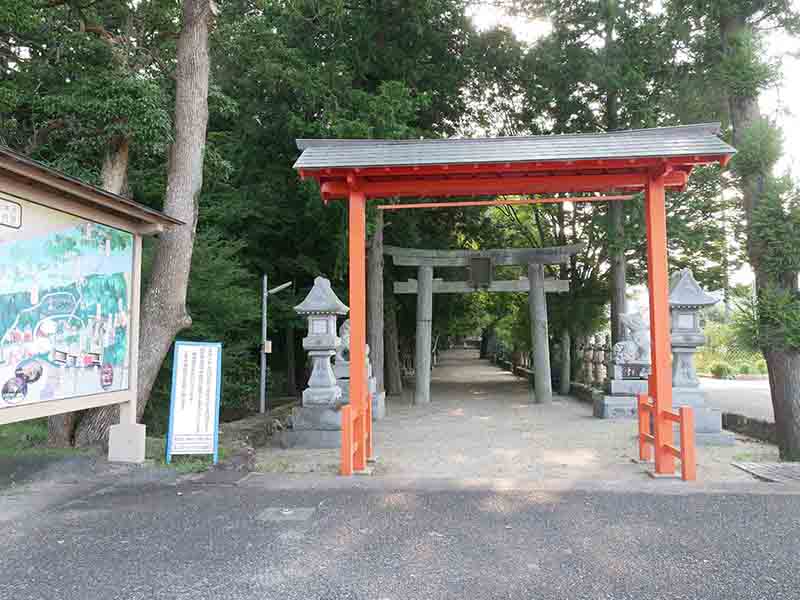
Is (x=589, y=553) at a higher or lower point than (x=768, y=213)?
lower

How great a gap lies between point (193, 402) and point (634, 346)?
8.57 m

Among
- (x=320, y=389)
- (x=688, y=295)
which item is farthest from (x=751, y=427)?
(x=320, y=389)

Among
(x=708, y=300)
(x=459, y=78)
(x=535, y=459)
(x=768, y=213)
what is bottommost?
(x=535, y=459)

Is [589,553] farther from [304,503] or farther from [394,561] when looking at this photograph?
[304,503]

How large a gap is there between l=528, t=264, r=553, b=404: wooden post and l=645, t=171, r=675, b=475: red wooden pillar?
8.83 metres

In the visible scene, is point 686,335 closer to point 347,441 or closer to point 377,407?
point 377,407

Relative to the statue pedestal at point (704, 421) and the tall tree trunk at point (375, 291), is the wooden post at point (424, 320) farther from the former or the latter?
the statue pedestal at point (704, 421)

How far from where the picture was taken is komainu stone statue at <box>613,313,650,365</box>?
36.9 feet

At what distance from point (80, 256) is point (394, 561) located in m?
4.22

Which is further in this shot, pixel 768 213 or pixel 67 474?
pixel 768 213

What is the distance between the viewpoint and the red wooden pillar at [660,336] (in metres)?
5.64

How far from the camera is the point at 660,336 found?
5.80 m

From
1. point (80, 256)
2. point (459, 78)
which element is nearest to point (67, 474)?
point (80, 256)

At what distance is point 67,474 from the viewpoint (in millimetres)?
5742
